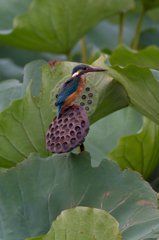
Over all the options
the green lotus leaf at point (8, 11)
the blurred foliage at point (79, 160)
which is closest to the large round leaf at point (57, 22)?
the green lotus leaf at point (8, 11)

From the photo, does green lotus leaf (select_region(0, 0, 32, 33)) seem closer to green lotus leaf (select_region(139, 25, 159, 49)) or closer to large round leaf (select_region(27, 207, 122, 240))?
green lotus leaf (select_region(139, 25, 159, 49))

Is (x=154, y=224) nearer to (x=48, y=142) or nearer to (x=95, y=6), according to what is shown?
(x=48, y=142)

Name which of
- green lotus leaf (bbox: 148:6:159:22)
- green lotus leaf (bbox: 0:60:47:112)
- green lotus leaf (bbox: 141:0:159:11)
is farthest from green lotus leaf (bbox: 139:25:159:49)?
green lotus leaf (bbox: 0:60:47:112)

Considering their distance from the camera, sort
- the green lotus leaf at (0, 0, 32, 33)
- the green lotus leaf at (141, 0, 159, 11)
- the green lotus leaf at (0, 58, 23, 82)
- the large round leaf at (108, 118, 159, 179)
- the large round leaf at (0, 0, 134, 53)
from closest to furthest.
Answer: the large round leaf at (108, 118, 159, 179), the large round leaf at (0, 0, 134, 53), the green lotus leaf at (141, 0, 159, 11), the green lotus leaf at (0, 0, 32, 33), the green lotus leaf at (0, 58, 23, 82)

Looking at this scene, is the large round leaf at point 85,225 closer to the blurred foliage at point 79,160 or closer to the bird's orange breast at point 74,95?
the blurred foliage at point 79,160

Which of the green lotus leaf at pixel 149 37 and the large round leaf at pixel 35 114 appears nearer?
the large round leaf at pixel 35 114

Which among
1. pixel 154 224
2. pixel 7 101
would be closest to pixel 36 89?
pixel 7 101
